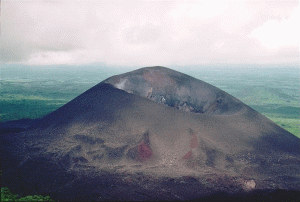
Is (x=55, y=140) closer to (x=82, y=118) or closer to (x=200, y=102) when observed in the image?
(x=82, y=118)

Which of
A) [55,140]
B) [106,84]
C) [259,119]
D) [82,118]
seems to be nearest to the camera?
[55,140]

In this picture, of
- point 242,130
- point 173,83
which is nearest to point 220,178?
point 242,130

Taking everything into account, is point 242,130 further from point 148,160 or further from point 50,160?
point 50,160

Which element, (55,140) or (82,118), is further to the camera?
(82,118)

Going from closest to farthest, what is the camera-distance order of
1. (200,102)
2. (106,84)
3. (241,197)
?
(241,197), (106,84), (200,102)

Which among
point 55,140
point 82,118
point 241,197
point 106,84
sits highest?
point 106,84

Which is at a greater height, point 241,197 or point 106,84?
point 106,84
